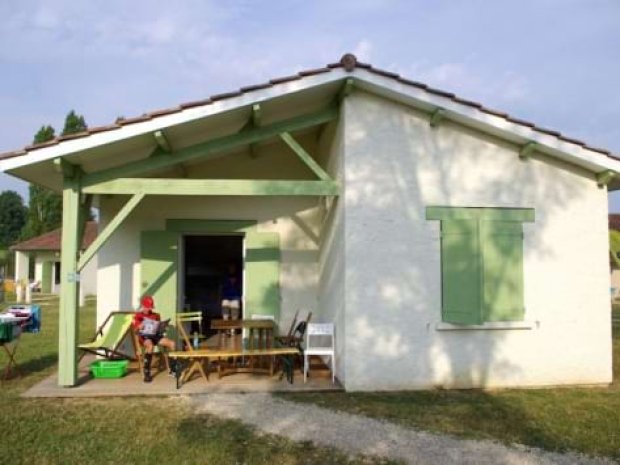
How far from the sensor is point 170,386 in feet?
22.9

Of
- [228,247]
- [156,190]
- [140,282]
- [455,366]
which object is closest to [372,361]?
[455,366]

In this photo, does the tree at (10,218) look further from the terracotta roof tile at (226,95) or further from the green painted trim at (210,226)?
the terracotta roof tile at (226,95)

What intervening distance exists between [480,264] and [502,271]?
12.9 inches

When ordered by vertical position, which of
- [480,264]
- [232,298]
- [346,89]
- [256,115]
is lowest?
[232,298]

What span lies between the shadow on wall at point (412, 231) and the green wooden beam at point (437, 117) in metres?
0.07

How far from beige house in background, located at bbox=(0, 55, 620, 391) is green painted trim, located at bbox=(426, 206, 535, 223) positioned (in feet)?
0.06

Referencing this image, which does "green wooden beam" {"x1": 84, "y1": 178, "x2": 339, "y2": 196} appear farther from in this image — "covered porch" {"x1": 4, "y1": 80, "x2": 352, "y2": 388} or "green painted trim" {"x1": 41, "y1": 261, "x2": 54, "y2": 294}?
"green painted trim" {"x1": 41, "y1": 261, "x2": 54, "y2": 294}

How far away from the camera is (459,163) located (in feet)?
24.1

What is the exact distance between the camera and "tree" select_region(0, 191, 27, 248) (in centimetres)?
7494

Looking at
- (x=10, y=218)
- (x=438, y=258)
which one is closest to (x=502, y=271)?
(x=438, y=258)

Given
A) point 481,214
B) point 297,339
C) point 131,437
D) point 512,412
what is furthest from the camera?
point 297,339

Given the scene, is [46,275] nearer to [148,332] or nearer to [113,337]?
[113,337]

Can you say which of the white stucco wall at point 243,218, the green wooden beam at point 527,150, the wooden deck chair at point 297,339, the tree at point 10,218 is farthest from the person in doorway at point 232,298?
the tree at point 10,218

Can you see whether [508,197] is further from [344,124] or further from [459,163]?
[344,124]
